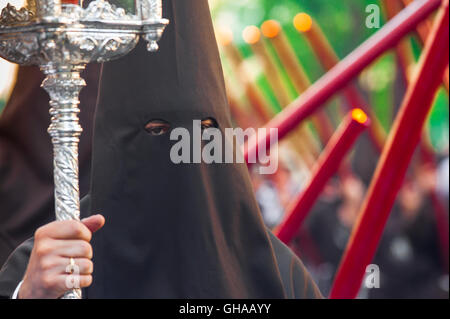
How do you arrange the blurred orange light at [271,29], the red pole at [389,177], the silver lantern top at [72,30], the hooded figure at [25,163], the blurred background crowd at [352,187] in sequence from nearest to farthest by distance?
1. the silver lantern top at [72,30]
2. the red pole at [389,177]
3. the hooded figure at [25,163]
4. the blurred background crowd at [352,187]
5. the blurred orange light at [271,29]

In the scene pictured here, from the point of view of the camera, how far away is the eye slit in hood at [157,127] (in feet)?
7.70

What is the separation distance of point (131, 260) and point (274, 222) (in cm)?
596

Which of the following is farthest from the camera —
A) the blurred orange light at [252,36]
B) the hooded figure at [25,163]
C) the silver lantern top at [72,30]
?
the blurred orange light at [252,36]

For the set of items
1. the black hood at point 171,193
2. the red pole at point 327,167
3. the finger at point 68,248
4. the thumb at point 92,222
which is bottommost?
the finger at point 68,248

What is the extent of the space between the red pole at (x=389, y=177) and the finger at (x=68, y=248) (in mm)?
1474

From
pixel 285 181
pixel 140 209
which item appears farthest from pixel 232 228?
pixel 285 181

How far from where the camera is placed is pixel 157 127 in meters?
2.36

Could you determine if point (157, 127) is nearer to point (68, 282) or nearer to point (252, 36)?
point (68, 282)

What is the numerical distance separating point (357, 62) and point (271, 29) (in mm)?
4934

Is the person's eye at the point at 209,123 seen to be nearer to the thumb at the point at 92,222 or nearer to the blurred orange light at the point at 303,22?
the thumb at the point at 92,222

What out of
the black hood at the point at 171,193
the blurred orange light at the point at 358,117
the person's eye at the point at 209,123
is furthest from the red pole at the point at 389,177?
the person's eye at the point at 209,123

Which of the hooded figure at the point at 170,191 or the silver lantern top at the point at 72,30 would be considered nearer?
the silver lantern top at the point at 72,30
